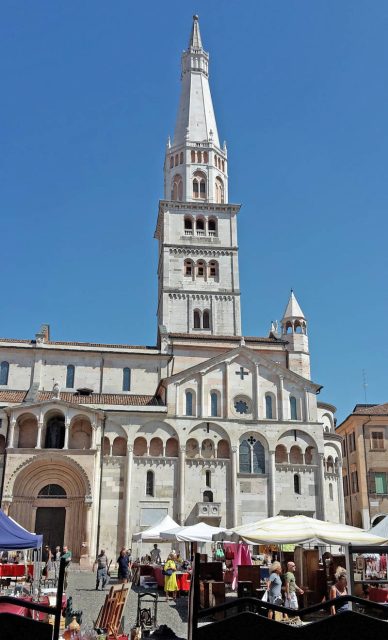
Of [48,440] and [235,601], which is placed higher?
[48,440]

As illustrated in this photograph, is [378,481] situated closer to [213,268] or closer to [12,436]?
[213,268]

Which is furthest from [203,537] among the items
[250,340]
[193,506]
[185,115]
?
[185,115]

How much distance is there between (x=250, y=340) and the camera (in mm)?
49688

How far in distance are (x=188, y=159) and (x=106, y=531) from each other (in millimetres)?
35220

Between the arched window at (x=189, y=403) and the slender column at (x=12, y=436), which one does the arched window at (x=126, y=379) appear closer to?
the arched window at (x=189, y=403)

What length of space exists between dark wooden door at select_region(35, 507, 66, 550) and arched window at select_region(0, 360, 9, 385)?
35.6 feet

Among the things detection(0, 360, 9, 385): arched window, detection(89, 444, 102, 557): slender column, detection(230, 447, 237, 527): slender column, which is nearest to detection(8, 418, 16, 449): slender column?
detection(89, 444, 102, 557): slender column

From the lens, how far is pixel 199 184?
193ft

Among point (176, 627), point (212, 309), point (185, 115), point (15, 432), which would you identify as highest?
point (185, 115)

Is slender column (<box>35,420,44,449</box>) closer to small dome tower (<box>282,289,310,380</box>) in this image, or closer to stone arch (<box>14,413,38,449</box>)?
stone arch (<box>14,413,38,449</box>)

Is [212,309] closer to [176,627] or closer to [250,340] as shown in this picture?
[250,340]

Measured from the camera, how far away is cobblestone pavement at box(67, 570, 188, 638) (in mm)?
16641

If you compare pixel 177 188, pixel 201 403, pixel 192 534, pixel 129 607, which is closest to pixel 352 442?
pixel 201 403

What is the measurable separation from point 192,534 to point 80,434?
17524mm
